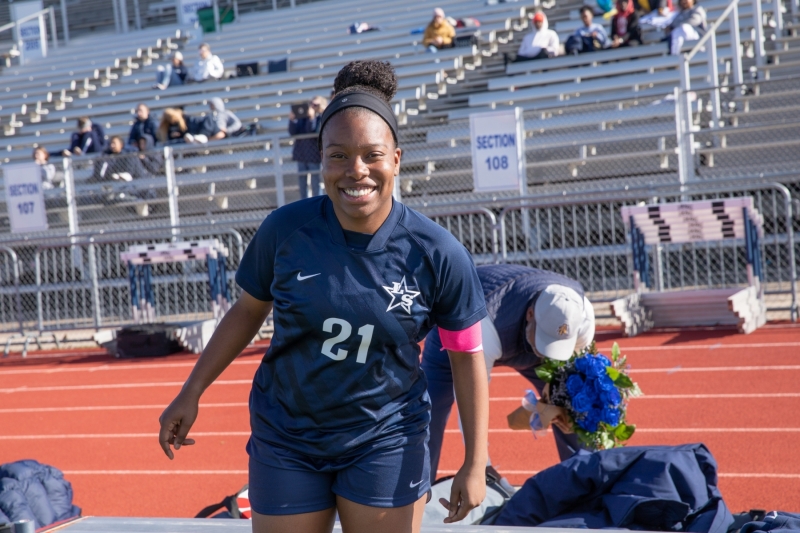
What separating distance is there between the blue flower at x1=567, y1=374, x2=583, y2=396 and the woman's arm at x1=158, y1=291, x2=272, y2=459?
6.35ft

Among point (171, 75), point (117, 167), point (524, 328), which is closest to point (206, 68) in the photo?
point (171, 75)

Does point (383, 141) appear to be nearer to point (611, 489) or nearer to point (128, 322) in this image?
point (611, 489)

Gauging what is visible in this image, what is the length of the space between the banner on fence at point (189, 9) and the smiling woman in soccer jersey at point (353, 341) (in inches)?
996

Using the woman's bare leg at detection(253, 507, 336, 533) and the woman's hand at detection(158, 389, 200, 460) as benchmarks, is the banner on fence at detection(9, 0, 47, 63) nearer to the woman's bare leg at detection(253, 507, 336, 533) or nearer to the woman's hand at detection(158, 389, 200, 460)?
the woman's hand at detection(158, 389, 200, 460)

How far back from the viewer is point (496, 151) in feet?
36.8

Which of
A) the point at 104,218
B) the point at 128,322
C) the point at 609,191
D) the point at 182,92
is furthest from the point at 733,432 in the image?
the point at 182,92

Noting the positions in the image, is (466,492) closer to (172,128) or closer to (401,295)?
(401,295)

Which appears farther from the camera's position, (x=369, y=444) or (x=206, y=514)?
(x=206, y=514)

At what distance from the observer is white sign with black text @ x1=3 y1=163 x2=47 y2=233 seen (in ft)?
43.0

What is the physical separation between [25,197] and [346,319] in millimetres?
12116

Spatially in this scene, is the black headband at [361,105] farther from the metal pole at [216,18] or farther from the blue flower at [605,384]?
the metal pole at [216,18]

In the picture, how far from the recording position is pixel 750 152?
43.0ft

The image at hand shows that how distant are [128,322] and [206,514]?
29.7 feet

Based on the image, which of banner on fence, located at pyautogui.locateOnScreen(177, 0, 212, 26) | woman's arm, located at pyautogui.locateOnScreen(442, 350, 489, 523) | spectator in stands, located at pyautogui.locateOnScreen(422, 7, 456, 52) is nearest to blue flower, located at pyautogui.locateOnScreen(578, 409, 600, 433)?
woman's arm, located at pyautogui.locateOnScreen(442, 350, 489, 523)
